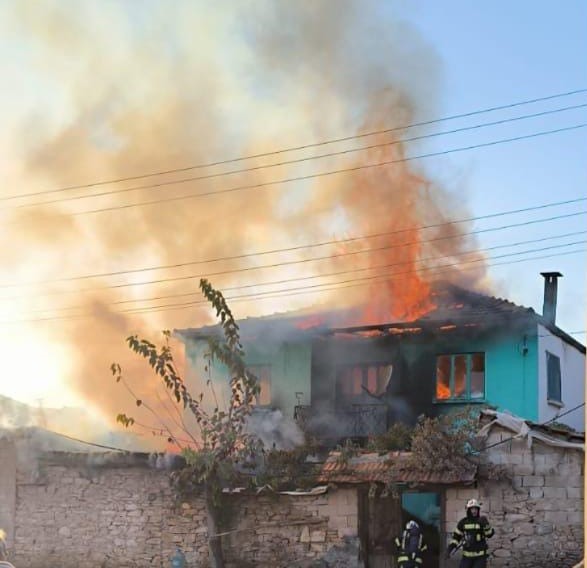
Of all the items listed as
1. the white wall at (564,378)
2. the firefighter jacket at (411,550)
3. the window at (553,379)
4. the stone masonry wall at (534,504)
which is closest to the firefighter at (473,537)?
the firefighter jacket at (411,550)

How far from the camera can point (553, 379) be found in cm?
2878

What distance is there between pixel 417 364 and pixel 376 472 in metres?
9.63

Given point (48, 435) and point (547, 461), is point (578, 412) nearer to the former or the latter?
point (547, 461)

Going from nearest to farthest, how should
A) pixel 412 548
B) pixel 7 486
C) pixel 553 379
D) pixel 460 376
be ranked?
pixel 412 548 → pixel 7 486 → pixel 460 376 → pixel 553 379

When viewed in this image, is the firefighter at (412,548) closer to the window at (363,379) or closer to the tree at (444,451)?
the tree at (444,451)

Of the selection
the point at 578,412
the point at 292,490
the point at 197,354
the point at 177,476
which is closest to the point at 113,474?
the point at 177,476

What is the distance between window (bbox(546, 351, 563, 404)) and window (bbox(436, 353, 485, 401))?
5.88 feet

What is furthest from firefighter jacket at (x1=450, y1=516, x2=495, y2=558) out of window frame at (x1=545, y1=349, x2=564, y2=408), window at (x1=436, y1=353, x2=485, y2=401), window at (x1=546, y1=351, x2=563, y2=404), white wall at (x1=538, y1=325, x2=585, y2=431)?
window at (x1=546, y1=351, x2=563, y2=404)

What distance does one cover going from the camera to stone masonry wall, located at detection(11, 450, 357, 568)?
19.8 metres

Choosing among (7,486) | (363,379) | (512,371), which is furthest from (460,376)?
(7,486)

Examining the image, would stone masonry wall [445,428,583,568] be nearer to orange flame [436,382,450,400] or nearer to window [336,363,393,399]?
orange flame [436,382,450,400]

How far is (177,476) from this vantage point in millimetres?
20938

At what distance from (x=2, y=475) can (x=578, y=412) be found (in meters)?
16.0

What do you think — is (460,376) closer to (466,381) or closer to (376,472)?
(466,381)
